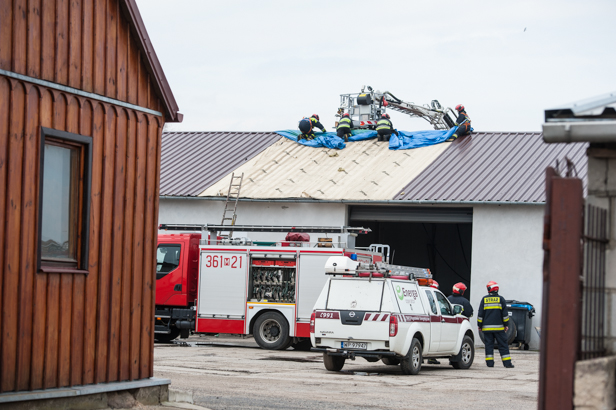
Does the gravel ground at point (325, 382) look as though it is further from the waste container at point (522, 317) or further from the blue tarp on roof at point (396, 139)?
the blue tarp on roof at point (396, 139)

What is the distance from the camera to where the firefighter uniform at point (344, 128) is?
30562 millimetres

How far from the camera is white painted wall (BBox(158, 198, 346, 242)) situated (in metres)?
27.0

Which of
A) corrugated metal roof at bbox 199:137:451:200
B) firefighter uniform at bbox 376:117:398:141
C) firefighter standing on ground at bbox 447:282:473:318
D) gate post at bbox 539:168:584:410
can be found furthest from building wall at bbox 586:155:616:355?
firefighter uniform at bbox 376:117:398:141

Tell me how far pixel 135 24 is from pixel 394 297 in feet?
26.4

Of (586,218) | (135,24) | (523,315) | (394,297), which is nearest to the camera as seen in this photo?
(586,218)

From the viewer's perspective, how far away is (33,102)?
8555 millimetres

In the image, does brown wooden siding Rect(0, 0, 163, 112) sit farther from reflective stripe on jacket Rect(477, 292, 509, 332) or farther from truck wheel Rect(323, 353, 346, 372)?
reflective stripe on jacket Rect(477, 292, 509, 332)

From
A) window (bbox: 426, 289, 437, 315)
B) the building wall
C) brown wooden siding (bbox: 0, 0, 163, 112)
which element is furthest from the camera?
window (bbox: 426, 289, 437, 315)

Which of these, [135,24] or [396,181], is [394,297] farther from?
[396,181]

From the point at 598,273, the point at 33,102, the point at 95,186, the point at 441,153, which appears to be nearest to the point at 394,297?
the point at 95,186

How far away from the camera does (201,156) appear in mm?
31594

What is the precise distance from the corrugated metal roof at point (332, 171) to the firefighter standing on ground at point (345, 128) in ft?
1.30

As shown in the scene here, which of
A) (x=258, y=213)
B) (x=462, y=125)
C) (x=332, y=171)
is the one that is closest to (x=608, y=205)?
(x=258, y=213)

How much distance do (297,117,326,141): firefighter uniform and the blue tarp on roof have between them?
0.63ft
